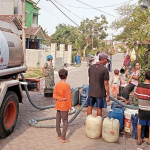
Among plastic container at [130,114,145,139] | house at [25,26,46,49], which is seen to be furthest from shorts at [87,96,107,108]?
house at [25,26,46,49]

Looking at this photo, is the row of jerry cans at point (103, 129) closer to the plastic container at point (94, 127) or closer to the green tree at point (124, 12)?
the plastic container at point (94, 127)

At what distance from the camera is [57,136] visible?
477 centimetres

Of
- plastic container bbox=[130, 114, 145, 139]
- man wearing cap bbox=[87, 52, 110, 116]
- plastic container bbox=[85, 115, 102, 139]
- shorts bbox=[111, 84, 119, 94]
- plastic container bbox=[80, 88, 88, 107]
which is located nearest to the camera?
plastic container bbox=[85, 115, 102, 139]

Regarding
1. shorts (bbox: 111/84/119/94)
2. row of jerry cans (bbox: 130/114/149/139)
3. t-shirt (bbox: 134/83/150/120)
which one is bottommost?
row of jerry cans (bbox: 130/114/149/139)

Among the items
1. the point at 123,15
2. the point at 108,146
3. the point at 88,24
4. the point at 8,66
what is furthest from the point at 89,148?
the point at 88,24

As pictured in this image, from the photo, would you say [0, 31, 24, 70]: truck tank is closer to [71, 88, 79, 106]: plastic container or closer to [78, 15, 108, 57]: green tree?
[71, 88, 79, 106]: plastic container

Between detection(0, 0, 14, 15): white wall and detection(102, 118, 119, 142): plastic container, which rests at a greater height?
detection(0, 0, 14, 15): white wall

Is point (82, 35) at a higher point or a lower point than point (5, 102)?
higher

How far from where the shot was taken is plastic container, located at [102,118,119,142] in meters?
4.51

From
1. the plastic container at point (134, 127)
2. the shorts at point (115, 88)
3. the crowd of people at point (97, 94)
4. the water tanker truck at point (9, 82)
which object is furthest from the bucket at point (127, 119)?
the shorts at point (115, 88)

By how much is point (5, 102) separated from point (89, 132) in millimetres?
1891

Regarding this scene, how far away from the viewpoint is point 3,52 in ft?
14.7

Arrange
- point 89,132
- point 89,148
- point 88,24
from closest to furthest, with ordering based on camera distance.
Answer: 1. point 89,148
2. point 89,132
3. point 88,24

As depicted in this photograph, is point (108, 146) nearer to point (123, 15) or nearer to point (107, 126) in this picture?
point (107, 126)
